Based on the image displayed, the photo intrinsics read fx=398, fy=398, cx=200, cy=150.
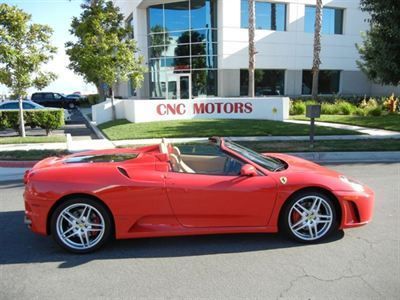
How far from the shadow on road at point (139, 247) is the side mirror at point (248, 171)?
82cm

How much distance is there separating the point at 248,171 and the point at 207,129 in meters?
10.7

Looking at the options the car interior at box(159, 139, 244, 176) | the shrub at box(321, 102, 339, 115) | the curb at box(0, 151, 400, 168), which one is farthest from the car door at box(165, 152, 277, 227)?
the shrub at box(321, 102, 339, 115)

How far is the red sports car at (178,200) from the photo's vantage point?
4250 millimetres

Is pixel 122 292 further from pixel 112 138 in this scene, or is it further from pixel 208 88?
pixel 208 88

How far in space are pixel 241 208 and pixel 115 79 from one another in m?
15.9

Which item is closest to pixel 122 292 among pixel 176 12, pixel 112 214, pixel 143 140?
pixel 112 214

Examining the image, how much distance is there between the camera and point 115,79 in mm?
19109

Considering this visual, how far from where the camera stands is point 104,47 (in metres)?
18.4

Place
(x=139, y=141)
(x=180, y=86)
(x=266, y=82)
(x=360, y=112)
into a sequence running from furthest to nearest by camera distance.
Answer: (x=266, y=82), (x=180, y=86), (x=360, y=112), (x=139, y=141)

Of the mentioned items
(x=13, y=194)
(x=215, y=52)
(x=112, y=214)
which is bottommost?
(x=13, y=194)

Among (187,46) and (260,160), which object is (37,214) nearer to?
(260,160)

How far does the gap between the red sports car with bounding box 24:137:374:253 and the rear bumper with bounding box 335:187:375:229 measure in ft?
0.04

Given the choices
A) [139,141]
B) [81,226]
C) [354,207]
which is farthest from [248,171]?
[139,141]

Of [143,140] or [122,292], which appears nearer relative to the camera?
[122,292]
